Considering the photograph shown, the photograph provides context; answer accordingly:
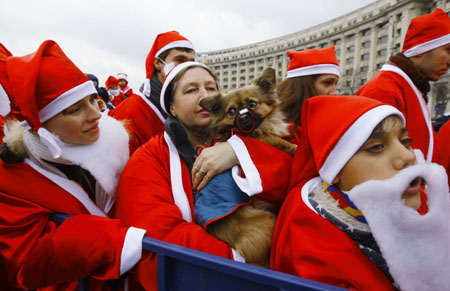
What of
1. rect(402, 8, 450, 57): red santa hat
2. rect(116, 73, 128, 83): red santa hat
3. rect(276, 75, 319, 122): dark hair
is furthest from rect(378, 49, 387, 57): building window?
rect(276, 75, 319, 122): dark hair

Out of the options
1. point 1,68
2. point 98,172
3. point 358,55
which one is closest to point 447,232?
point 98,172

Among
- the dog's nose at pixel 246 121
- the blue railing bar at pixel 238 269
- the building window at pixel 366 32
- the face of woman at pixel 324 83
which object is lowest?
the building window at pixel 366 32

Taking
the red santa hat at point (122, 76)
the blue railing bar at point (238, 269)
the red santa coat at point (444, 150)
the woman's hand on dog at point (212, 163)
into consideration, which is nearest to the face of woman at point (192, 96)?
the woman's hand on dog at point (212, 163)

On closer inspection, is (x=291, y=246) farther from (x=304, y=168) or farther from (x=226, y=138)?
(x=226, y=138)

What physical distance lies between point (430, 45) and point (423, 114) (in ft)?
2.35

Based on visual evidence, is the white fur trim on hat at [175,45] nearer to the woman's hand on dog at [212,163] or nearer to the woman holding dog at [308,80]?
the woman holding dog at [308,80]

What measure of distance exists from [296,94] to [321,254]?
1.81m

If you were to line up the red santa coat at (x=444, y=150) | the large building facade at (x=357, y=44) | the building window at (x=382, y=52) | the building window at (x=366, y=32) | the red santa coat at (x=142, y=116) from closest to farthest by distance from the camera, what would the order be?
the red santa coat at (x=444, y=150)
the red santa coat at (x=142, y=116)
the large building facade at (x=357, y=44)
the building window at (x=382, y=52)
the building window at (x=366, y=32)

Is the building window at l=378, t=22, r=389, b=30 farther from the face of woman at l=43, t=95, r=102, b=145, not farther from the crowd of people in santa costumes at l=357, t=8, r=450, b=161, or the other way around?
the face of woman at l=43, t=95, r=102, b=145

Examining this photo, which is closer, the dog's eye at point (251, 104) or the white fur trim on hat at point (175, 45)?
the dog's eye at point (251, 104)

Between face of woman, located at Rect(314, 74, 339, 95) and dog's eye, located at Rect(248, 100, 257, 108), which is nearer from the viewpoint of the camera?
dog's eye, located at Rect(248, 100, 257, 108)

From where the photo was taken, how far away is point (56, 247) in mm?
1253

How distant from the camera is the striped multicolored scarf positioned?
3.76 ft

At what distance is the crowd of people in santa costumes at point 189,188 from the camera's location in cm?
101
